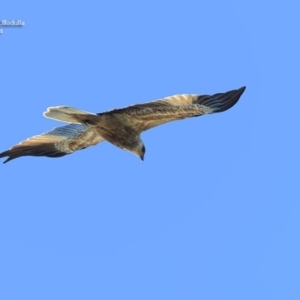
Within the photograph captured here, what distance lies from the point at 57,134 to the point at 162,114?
313 cm

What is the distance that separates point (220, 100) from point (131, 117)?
1.51m

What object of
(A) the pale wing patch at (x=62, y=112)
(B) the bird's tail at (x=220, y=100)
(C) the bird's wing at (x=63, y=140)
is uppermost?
(C) the bird's wing at (x=63, y=140)

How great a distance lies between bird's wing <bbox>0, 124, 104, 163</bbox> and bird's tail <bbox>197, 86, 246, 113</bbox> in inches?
115

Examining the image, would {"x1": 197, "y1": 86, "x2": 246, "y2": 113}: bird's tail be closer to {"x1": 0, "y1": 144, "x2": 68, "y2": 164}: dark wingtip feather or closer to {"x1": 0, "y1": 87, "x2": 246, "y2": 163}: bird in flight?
{"x1": 0, "y1": 87, "x2": 246, "y2": 163}: bird in flight

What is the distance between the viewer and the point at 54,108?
16219 millimetres

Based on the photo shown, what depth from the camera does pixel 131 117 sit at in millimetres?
16516

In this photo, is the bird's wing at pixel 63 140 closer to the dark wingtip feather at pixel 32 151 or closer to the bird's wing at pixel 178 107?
the dark wingtip feather at pixel 32 151

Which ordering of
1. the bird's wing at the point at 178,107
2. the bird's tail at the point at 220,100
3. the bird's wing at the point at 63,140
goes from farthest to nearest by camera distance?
the bird's wing at the point at 63,140
the bird's wing at the point at 178,107
the bird's tail at the point at 220,100

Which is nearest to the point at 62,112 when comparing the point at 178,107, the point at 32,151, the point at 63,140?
the point at 178,107

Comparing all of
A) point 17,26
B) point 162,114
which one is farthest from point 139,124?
point 17,26

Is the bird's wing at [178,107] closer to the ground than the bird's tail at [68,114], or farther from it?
closer to the ground

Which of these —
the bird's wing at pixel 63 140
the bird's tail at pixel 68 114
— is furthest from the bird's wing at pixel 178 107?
the bird's wing at pixel 63 140

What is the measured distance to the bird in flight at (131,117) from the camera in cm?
1606

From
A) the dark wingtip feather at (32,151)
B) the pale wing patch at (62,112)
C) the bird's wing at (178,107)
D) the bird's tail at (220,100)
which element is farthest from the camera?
the dark wingtip feather at (32,151)
